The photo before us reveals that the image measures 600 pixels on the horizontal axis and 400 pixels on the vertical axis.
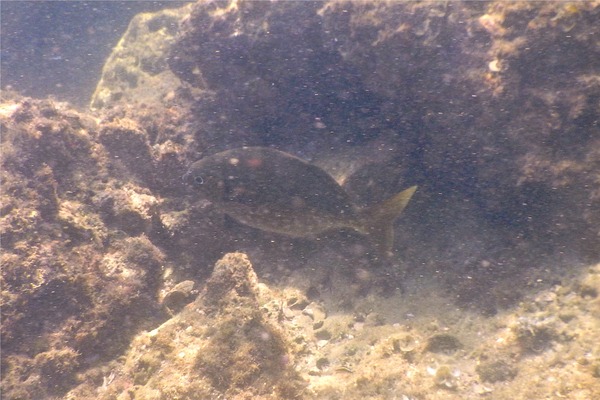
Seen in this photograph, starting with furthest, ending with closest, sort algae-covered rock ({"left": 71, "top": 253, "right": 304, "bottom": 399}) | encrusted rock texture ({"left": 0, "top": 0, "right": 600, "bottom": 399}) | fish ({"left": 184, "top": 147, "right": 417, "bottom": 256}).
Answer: fish ({"left": 184, "top": 147, "right": 417, "bottom": 256}) → encrusted rock texture ({"left": 0, "top": 0, "right": 600, "bottom": 399}) → algae-covered rock ({"left": 71, "top": 253, "right": 304, "bottom": 399})

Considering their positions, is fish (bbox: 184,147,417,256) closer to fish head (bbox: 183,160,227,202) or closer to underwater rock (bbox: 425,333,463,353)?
fish head (bbox: 183,160,227,202)

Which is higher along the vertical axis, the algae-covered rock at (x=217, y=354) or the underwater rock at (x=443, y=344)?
Answer: the algae-covered rock at (x=217, y=354)

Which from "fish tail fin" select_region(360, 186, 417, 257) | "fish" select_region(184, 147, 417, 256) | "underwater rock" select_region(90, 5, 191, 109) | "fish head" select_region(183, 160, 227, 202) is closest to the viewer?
"fish tail fin" select_region(360, 186, 417, 257)

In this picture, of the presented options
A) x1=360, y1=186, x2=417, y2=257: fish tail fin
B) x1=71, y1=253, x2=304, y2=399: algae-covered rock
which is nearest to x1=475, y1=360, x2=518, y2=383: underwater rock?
x1=360, y1=186, x2=417, y2=257: fish tail fin

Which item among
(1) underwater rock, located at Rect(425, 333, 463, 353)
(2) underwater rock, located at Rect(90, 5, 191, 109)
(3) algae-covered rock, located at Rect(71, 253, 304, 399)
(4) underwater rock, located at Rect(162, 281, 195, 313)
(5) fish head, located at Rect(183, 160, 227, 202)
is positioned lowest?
(1) underwater rock, located at Rect(425, 333, 463, 353)

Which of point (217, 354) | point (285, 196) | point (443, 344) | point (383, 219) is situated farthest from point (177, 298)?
point (443, 344)

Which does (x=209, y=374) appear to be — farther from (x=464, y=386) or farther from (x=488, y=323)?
(x=488, y=323)

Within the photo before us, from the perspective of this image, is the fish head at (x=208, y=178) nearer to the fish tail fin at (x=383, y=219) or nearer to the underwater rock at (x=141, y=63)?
the fish tail fin at (x=383, y=219)

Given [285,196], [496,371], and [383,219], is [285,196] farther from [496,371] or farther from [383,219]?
[496,371]

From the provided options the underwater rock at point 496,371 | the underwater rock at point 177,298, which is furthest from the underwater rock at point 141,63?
the underwater rock at point 496,371
